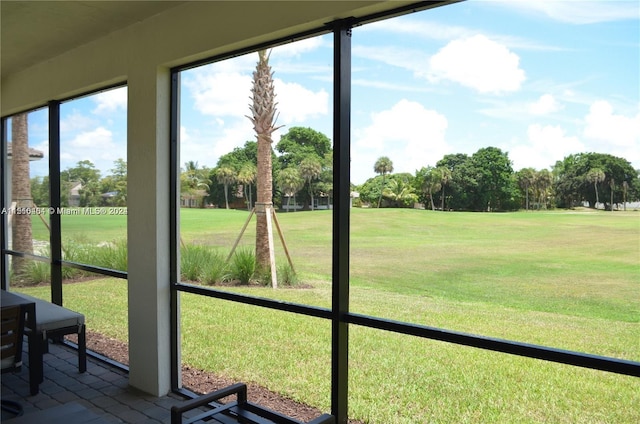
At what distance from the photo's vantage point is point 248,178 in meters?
4.80

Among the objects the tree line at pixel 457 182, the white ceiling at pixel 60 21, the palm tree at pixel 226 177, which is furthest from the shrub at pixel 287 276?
the white ceiling at pixel 60 21

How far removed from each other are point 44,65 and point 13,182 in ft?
12.4

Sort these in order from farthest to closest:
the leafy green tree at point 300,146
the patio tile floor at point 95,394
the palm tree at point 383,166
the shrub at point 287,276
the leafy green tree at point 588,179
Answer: the shrub at point 287,276 < the palm tree at point 383,166 < the leafy green tree at point 300,146 < the patio tile floor at point 95,394 < the leafy green tree at point 588,179

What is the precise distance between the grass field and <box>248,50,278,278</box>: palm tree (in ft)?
0.60

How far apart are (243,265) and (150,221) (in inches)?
76.1

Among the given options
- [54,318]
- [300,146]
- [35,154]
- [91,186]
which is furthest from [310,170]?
[35,154]

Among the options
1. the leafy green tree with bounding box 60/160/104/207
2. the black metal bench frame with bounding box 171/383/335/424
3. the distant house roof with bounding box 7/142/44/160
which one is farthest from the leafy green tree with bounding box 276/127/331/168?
the distant house roof with bounding box 7/142/44/160

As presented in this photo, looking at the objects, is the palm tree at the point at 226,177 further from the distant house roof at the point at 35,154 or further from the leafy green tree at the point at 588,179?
the distant house roof at the point at 35,154

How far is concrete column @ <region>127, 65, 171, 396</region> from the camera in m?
3.37

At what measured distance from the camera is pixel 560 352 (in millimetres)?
1804

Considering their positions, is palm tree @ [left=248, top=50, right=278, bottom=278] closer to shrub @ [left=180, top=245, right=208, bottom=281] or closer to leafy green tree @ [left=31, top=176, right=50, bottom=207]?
shrub @ [left=180, top=245, right=208, bottom=281]

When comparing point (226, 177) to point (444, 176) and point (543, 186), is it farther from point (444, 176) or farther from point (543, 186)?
point (543, 186)

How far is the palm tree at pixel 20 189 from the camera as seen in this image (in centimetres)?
725

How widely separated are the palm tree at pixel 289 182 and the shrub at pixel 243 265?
1244 mm
